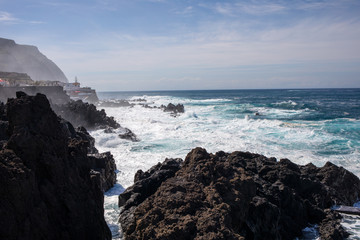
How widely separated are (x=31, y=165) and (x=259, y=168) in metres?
7.03

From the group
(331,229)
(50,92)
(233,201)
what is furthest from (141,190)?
(50,92)

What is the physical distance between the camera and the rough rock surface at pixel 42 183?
4.20m

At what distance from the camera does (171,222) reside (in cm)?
497

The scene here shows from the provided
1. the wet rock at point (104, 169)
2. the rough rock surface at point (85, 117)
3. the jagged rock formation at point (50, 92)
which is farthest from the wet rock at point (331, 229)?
the jagged rock formation at point (50, 92)

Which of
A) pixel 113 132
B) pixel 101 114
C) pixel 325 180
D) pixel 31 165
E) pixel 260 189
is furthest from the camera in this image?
pixel 101 114

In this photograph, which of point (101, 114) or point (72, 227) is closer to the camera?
point (72, 227)

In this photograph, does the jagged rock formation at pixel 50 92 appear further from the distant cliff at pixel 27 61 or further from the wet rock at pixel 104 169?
the distant cliff at pixel 27 61

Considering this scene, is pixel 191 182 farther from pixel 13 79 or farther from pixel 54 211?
pixel 13 79

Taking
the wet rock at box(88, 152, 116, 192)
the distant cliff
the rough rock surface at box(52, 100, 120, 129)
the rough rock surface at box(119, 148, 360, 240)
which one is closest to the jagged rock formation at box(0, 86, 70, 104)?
the rough rock surface at box(52, 100, 120, 129)

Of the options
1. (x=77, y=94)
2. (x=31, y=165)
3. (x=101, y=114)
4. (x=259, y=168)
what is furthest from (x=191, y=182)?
(x=77, y=94)

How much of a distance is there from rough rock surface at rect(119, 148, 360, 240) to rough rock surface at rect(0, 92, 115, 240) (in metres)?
1.06

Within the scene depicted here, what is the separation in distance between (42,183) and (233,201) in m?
3.78

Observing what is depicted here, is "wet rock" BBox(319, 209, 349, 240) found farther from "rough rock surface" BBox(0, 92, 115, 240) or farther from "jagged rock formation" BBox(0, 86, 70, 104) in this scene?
"jagged rock formation" BBox(0, 86, 70, 104)

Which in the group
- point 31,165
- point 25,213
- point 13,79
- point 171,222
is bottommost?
point 171,222
